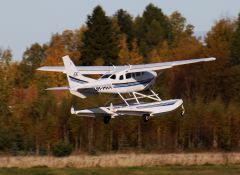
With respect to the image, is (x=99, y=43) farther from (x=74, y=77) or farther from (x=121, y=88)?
(x=121, y=88)

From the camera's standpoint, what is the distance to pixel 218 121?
174 ft

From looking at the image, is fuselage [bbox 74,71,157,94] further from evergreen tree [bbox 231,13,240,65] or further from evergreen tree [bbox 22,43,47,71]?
evergreen tree [bbox 22,43,47,71]

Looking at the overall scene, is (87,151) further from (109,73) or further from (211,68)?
(211,68)

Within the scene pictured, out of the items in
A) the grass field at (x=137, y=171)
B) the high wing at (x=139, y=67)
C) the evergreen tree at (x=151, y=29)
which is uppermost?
the evergreen tree at (x=151, y=29)

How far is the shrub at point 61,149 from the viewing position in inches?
1852

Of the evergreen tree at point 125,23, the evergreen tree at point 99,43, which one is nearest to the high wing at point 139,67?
the evergreen tree at point 99,43

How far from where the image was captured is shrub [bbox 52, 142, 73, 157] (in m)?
47.0

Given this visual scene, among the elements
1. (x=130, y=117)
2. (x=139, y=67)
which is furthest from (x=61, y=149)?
(x=139, y=67)

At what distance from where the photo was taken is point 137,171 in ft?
109

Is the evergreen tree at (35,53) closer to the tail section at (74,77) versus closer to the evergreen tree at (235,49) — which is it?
the evergreen tree at (235,49)

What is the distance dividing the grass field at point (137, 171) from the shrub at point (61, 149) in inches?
473

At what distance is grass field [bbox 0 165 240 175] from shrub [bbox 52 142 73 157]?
1202 cm

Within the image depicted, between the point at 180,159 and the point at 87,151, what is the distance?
10520 mm

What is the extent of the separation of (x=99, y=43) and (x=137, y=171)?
4269 centimetres
